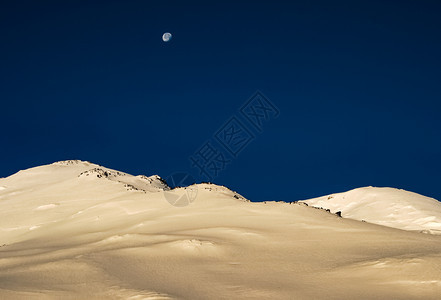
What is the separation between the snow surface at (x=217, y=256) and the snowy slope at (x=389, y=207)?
1520 centimetres

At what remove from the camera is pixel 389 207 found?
2898 cm

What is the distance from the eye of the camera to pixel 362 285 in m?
4.93

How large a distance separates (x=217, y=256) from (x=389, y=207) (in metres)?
25.2

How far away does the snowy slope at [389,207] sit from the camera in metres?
24.7

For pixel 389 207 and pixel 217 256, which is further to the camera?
pixel 389 207

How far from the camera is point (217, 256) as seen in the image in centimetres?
706

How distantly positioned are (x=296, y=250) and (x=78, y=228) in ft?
26.6

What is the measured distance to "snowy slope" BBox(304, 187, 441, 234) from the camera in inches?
974

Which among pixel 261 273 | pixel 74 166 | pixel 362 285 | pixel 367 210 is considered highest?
pixel 74 166

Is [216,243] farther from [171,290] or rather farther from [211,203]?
[211,203]

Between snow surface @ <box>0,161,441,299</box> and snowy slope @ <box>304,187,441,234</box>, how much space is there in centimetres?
1520

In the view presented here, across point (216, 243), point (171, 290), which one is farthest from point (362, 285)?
point (216, 243)

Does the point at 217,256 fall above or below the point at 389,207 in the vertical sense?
below

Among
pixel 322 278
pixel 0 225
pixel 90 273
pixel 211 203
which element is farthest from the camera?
pixel 0 225
